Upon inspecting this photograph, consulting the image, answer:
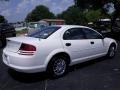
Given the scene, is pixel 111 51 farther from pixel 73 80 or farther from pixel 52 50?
pixel 52 50

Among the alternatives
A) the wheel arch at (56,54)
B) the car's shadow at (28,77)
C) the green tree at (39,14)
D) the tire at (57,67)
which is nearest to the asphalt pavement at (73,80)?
the car's shadow at (28,77)

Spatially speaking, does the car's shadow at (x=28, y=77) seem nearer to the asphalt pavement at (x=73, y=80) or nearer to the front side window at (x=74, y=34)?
the asphalt pavement at (x=73, y=80)

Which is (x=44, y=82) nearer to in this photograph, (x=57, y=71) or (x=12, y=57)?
(x=57, y=71)

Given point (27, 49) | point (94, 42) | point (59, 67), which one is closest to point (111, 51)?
point (94, 42)

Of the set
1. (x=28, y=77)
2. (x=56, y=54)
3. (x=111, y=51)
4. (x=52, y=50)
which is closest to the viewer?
(x=52, y=50)

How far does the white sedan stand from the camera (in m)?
5.75

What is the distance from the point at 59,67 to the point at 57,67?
3.4 inches

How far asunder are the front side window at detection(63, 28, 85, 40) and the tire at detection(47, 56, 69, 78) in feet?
2.14

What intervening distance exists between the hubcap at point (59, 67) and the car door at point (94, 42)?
130 cm

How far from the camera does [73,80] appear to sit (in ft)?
20.2

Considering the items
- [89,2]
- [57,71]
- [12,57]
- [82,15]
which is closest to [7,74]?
[12,57]

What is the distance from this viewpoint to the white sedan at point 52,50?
575 cm

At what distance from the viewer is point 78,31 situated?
7.14 meters

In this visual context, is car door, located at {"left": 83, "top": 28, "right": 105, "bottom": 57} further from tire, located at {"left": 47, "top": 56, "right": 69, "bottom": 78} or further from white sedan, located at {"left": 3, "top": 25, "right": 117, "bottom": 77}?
tire, located at {"left": 47, "top": 56, "right": 69, "bottom": 78}
